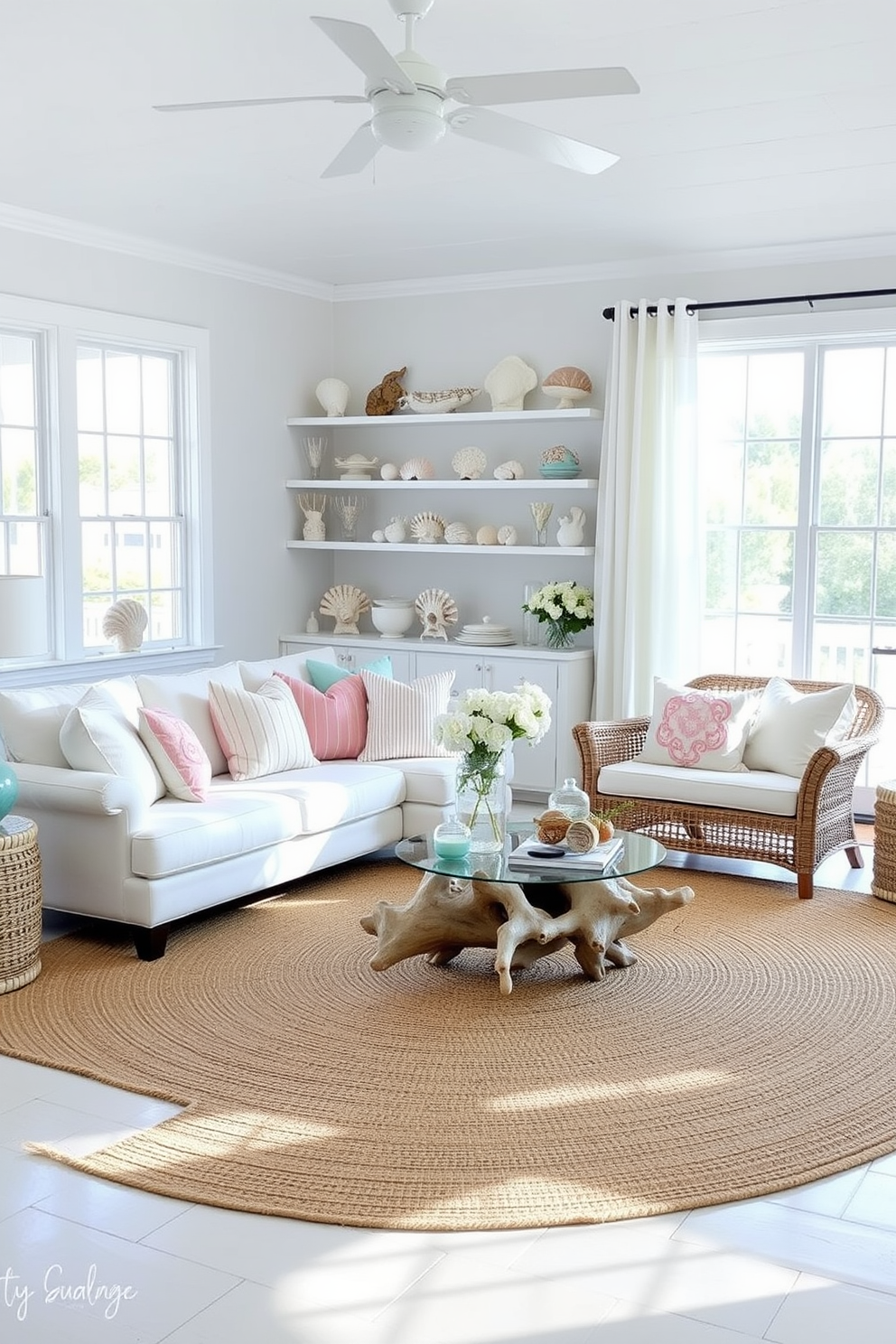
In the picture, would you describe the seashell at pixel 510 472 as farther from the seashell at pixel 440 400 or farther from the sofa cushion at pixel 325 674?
the sofa cushion at pixel 325 674

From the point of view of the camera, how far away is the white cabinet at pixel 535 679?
6.70 m

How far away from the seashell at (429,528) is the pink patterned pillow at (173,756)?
115 inches

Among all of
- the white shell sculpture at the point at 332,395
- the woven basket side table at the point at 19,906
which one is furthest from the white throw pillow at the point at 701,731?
the white shell sculpture at the point at 332,395

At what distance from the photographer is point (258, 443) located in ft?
24.0

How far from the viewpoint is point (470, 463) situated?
23.6ft

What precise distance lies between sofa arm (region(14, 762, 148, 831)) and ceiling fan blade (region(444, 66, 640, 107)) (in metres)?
2.36

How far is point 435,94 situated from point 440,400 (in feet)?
12.8

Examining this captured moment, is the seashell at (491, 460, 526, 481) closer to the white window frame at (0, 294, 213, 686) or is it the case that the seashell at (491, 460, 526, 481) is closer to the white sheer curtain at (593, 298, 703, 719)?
the white sheer curtain at (593, 298, 703, 719)

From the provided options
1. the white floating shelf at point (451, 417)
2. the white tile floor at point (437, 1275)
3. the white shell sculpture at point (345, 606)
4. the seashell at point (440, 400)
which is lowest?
the white tile floor at point (437, 1275)

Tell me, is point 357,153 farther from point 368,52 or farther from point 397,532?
point 397,532

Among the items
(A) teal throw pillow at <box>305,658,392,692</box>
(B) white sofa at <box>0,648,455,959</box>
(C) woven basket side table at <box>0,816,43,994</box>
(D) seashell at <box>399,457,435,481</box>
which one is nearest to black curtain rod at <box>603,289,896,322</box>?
(D) seashell at <box>399,457,435,481</box>

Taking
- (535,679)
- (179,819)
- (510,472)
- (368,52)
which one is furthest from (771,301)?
(179,819)

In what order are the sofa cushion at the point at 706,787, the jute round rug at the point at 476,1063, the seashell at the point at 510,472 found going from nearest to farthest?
the jute round rug at the point at 476,1063 → the sofa cushion at the point at 706,787 → the seashell at the point at 510,472

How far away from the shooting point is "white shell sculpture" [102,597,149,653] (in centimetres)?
634
